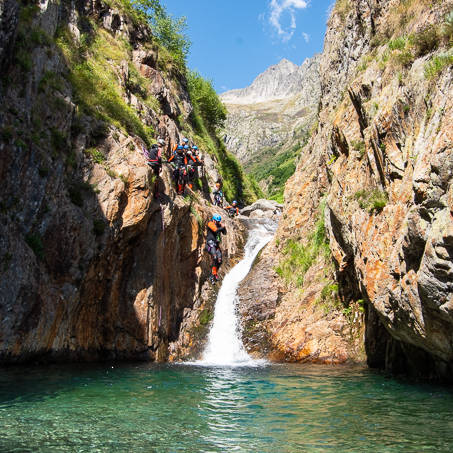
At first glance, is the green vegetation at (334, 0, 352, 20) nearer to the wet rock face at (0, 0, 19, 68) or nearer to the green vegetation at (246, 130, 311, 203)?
the wet rock face at (0, 0, 19, 68)

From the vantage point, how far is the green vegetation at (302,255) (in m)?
19.0

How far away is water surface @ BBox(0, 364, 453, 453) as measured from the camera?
6.20 meters

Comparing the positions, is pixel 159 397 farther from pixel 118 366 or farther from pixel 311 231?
pixel 311 231

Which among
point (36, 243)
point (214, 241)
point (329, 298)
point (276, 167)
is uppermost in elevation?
point (276, 167)

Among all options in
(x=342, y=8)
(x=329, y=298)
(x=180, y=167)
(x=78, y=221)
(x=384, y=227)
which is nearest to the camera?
(x=384, y=227)

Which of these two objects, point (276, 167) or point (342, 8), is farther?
point (276, 167)

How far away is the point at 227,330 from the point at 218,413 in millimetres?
10893

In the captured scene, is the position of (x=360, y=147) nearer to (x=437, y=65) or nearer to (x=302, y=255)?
(x=437, y=65)

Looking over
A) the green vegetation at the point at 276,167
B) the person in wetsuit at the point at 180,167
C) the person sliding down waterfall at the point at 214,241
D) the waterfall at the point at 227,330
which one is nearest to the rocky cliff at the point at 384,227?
the waterfall at the point at 227,330

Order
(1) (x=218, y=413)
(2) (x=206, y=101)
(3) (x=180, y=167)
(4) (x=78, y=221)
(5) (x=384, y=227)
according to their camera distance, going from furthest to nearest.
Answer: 1. (2) (x=206, y=101)
2. (3) (x=180, y=167)
3. (4) (x=78, y=221)
4. (5) (x=384, y=227)
5. (1) (x=218, y=413)

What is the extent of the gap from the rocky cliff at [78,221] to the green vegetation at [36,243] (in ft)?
0.10

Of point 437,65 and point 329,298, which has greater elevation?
point 437,65

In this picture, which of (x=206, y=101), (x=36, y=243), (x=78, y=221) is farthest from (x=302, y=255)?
(x=206, y=101)

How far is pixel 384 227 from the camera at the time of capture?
11.1m
